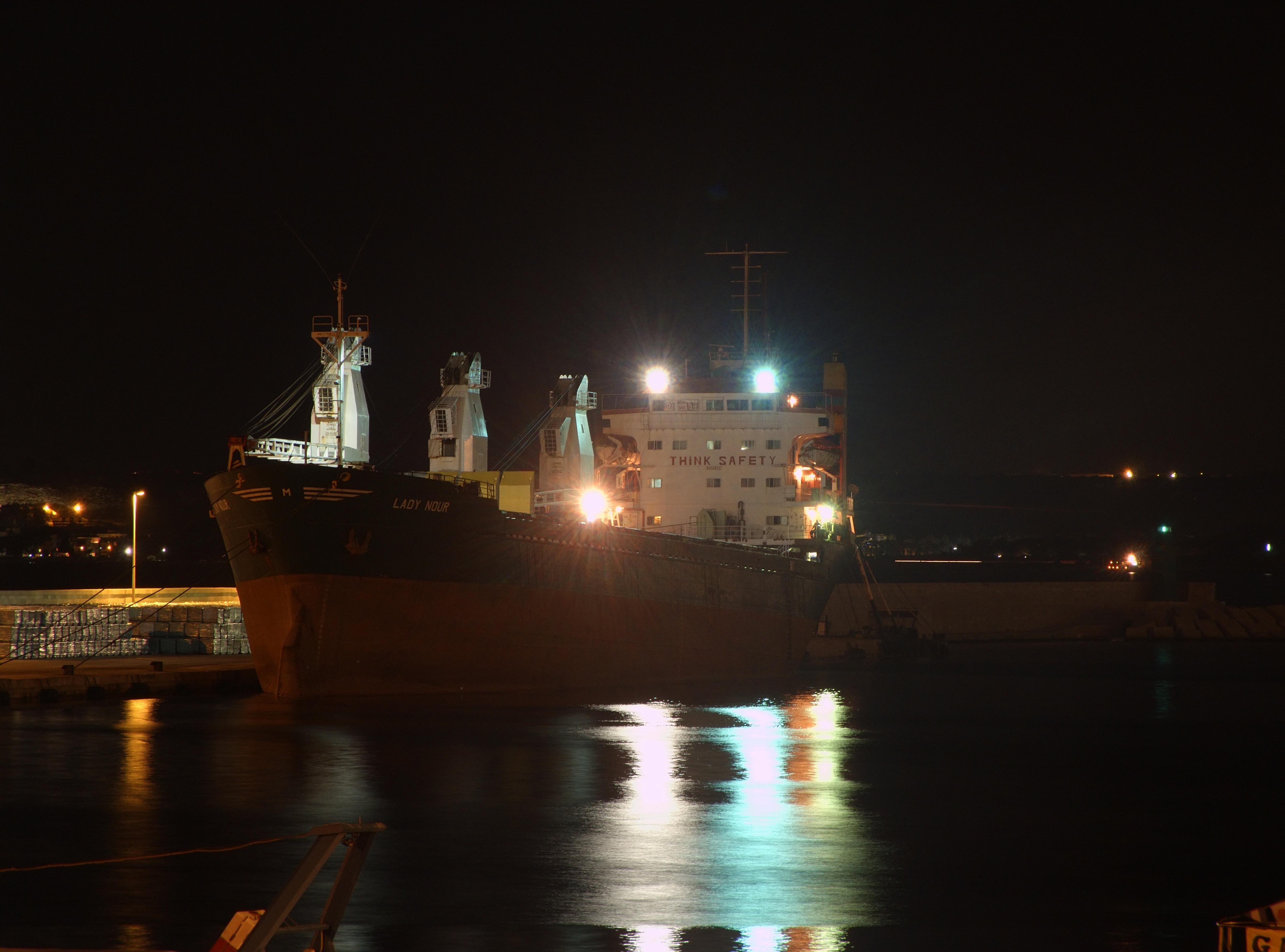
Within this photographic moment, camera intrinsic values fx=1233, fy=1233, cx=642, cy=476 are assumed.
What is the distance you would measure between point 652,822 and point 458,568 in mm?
9408

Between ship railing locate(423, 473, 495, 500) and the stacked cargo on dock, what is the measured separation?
21.8 feet

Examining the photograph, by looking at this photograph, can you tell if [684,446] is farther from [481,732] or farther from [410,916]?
[410,916]

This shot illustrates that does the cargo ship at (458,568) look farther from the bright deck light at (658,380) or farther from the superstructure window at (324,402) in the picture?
the bright deck light at (658,380)

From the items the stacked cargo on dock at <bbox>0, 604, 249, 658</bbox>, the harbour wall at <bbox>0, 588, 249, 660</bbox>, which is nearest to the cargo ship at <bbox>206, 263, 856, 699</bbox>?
the harbour wall at <bbox>0, 588, 249, 660</bbox>

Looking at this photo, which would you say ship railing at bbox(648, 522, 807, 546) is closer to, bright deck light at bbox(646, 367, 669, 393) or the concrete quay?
bright deck light at bbox(646, 367, 669, 393)

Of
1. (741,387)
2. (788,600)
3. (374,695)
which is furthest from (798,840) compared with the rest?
(741,387)

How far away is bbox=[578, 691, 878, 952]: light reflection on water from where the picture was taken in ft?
26.7

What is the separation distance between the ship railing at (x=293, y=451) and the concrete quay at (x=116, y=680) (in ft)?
13.9

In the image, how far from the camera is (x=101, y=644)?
28672 millimetres

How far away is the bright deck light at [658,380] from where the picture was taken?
108ft

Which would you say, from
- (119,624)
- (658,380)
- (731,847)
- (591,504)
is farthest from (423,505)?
(658,380)

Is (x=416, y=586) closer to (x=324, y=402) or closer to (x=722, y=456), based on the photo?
(x=324, y=402)

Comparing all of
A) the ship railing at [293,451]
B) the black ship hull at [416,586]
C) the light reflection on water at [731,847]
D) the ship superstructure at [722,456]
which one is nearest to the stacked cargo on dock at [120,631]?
the ship railing at [293,451]

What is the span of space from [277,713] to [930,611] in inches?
1394
